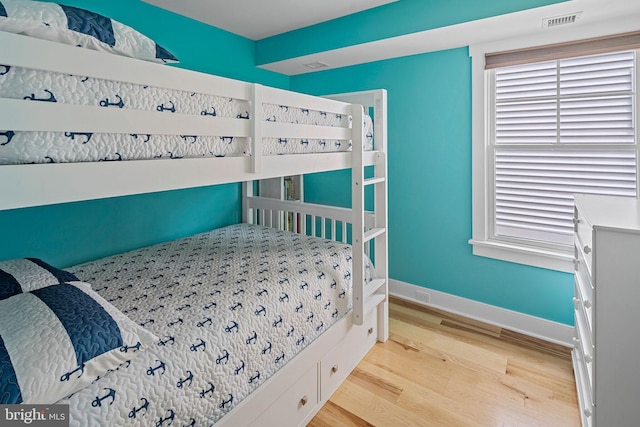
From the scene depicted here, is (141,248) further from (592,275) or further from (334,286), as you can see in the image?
(592,275)

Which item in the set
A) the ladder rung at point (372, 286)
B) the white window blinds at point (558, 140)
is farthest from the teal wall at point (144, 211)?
the white window blinds at point (558, 140)

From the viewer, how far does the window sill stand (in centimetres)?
233

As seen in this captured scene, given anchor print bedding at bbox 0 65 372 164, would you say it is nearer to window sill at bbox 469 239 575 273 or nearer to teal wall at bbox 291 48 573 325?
teal wall at bbox 291 48 573 325

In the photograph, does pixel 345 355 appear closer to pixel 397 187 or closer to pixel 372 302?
pixel 372 302

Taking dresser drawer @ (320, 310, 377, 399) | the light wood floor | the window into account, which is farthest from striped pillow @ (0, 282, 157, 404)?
the window

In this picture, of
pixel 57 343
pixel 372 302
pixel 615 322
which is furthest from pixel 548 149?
pixel 57 343

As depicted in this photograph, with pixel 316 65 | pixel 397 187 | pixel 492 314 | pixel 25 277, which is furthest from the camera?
pixel 316 65

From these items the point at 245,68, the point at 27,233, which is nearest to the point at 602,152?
the point at 245,68

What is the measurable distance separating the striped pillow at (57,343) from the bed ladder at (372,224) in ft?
4.00

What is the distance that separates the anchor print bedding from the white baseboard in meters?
2.19

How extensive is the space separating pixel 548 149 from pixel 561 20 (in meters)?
0.81

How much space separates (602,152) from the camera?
7.23 feet

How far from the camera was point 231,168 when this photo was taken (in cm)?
131

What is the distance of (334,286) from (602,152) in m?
1.98
